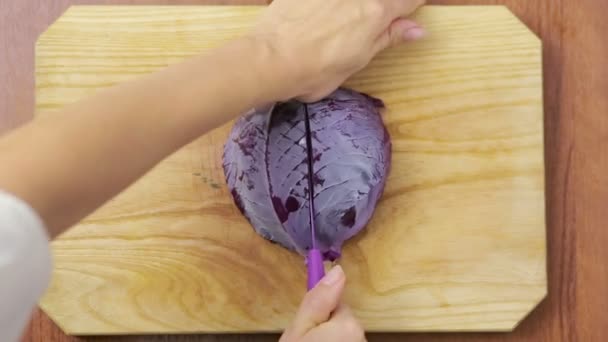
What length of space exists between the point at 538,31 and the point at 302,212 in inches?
13.7

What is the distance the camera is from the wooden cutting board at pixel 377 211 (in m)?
0.68

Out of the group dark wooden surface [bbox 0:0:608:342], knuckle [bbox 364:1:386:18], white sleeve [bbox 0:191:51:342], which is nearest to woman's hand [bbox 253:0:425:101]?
knuckle [bbox 364:1:386:18]

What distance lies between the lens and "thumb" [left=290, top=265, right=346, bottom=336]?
58cm

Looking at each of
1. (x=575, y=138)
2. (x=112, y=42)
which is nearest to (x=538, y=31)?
(x=575, y=138)

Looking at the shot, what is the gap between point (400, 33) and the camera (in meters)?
0.66

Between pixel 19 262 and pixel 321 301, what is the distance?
30 centimetres

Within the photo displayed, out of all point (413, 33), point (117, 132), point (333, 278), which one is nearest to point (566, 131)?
point (413, 33)

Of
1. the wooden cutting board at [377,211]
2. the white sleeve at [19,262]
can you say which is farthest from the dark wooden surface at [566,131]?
the white sleeve at [19,262]

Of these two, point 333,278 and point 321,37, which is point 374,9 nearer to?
point 321,37

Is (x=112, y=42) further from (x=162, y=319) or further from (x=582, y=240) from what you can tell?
(x=582, y=240)

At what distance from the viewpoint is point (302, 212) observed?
2.10 ft

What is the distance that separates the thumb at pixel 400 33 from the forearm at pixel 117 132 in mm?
151

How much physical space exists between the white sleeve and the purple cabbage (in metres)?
0.31

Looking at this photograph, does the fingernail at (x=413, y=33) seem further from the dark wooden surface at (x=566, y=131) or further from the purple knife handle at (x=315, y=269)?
the purple knife handle at (x=315, y=269)
